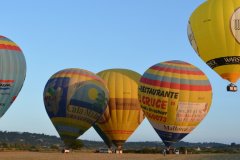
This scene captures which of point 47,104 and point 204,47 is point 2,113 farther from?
point 204,47

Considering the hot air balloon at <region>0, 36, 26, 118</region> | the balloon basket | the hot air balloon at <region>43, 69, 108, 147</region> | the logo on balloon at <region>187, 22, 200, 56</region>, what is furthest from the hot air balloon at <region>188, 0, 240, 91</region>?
the hot air balloon at <region>0, 36, 26, 118</region>

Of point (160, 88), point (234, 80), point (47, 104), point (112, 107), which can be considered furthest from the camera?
point (112, 107)

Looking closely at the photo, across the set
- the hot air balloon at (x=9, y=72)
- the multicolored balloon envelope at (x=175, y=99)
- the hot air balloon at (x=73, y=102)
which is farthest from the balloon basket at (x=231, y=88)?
the hot air balloon at (x=9, y=72)

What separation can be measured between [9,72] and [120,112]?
10.7m

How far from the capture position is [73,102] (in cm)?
3938

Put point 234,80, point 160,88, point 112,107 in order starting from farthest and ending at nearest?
point 112,107
point 160,88
point 234,80

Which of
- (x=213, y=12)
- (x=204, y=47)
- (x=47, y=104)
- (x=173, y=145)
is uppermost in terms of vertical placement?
(x=213, y=12)

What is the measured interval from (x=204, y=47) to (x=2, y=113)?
1766cm

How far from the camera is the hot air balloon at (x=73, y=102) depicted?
39406 millimetres

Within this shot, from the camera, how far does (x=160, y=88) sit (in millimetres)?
37781

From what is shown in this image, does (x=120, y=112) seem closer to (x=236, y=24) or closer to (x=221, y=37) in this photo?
(x=221, y=37)

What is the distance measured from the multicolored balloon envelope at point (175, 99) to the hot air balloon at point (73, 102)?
4.20m

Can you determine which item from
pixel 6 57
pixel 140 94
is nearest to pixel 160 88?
pixel 140 94

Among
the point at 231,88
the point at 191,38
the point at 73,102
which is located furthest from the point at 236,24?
the point at 73,102
